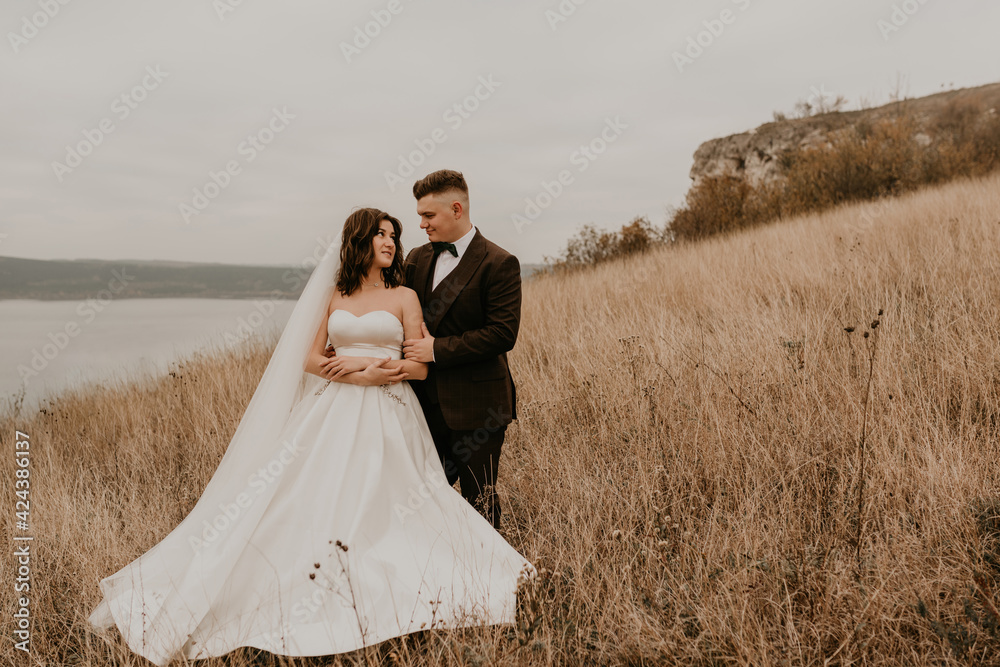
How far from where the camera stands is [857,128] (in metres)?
17.5

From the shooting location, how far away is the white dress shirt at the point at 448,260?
10.9ft

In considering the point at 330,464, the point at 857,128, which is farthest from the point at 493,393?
the point at 857,128

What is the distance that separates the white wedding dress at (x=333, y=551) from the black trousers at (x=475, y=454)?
0.20 m

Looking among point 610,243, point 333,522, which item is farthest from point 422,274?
point 610,243

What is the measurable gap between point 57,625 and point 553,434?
11.0ft

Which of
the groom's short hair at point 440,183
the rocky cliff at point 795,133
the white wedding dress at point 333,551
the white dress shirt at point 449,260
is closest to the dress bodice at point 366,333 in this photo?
the white wedding dress at point 333,551

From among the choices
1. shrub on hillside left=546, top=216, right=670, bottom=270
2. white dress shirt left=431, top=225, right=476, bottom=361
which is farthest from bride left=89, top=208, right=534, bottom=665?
shrub on hillside left=546, top=216, right=670, bottom=270

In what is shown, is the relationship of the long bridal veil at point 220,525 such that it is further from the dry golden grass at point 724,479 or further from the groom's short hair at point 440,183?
the groom's short hair at point 440,183

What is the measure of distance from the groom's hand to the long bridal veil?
580mm

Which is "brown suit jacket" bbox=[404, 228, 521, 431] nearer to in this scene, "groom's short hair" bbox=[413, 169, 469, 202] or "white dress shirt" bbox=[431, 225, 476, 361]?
"white dress shirt" bbox=[431, 225, 476, 361]

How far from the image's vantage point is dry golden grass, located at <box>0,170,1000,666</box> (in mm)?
2297

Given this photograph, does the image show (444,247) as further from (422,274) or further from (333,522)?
(333,522)

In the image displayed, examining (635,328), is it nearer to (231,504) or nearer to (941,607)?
(941,607)

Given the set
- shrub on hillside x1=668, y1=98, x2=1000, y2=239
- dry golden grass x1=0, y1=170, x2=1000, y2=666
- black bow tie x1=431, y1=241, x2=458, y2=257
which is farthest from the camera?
shrub on hillside x1=668, y1=98, x2=1000, y2=239
